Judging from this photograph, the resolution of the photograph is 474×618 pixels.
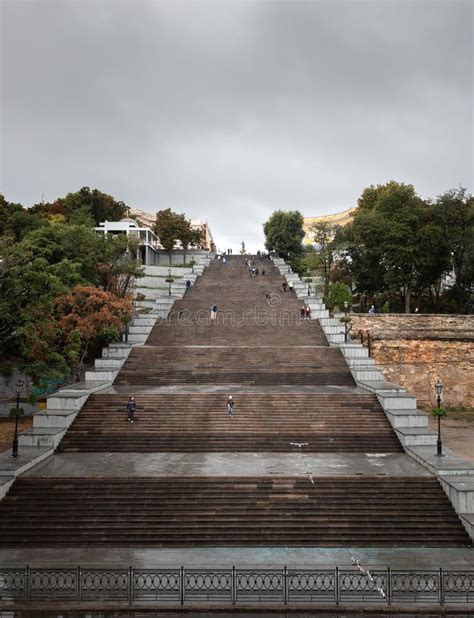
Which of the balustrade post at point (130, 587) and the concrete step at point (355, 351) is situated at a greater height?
the concrete step at point (355, 351)

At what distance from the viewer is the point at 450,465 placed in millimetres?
19188

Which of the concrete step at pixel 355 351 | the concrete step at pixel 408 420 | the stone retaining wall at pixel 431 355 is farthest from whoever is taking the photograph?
the stone retaining wall at pixel 431 355

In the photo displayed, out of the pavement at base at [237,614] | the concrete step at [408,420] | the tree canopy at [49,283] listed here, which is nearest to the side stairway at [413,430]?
the concrete step at [408,420]

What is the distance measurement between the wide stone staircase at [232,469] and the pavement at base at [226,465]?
0.11m

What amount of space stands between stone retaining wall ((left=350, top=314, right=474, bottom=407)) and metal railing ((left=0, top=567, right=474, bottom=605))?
29115mm

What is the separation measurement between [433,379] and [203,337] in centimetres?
1730

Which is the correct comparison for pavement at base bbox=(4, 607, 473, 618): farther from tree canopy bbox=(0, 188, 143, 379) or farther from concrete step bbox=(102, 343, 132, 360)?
concrete step bbox=(102, 343, 132, 360)

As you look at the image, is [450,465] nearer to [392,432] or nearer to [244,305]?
[392,432]

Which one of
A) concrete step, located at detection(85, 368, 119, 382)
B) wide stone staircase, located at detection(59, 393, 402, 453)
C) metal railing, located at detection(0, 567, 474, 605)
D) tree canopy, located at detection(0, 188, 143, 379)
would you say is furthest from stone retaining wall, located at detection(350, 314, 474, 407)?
metal railing, located at detection(0, 567, 474, 605)

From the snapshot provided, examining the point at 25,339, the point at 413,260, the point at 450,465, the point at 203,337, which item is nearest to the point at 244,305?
the point at 203,337

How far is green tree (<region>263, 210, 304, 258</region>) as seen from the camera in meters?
73.6

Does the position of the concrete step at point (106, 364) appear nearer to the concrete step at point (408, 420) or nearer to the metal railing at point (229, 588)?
the concrete step at point (408, 420)

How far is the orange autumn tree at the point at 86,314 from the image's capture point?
31.5 metres

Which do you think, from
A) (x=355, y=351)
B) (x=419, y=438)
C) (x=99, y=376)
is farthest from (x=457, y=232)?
(x=99, y=376)
